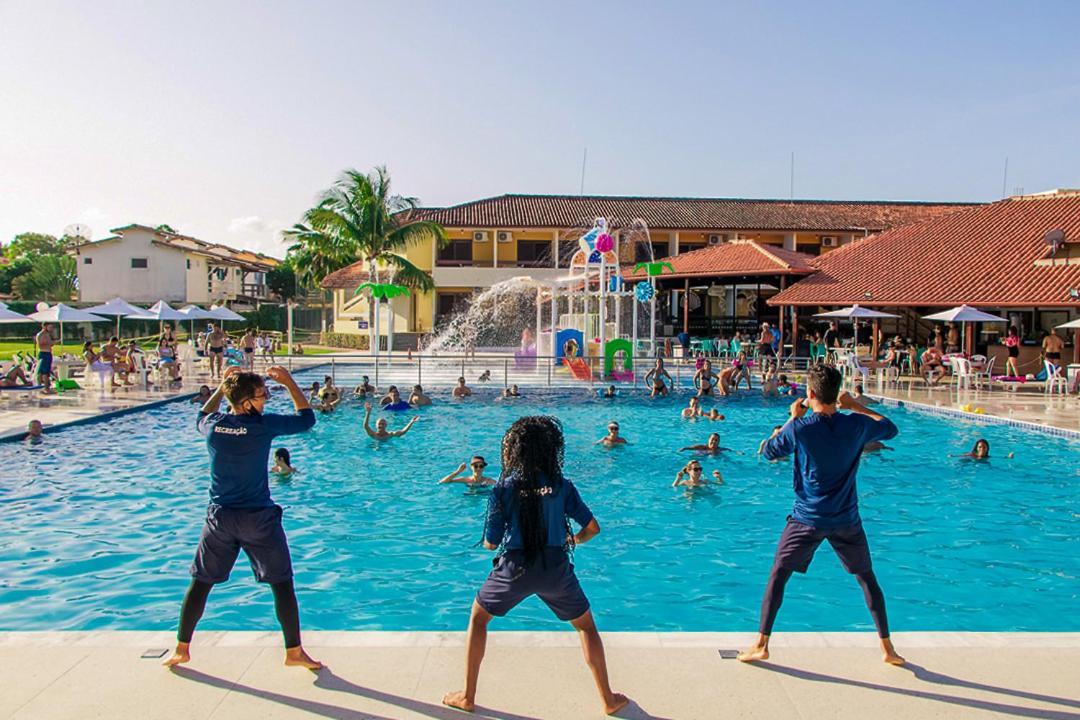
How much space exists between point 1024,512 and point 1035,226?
21800 mm

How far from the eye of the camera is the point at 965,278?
26.3m

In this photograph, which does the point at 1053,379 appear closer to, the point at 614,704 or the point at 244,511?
the point at 614,704

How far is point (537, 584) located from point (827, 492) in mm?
1689

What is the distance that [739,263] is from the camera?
101 feet

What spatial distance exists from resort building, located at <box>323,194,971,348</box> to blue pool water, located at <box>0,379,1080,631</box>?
27.8 meters

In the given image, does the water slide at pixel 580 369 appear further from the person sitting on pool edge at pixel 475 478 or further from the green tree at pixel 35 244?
the green tree at pixel 35 244

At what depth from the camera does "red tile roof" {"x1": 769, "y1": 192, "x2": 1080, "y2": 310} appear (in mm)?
24797

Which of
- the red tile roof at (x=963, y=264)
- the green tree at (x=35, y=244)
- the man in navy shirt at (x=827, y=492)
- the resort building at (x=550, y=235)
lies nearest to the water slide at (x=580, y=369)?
the red tile roof at (x=963, y=264)

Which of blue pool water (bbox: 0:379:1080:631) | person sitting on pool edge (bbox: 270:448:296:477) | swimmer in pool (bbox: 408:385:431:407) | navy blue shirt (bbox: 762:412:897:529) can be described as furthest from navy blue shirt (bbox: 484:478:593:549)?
swimmer in pool (bbox: 408:385:431:407)

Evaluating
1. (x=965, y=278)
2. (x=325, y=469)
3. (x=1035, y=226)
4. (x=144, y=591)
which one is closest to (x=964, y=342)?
(x=965, y=278)

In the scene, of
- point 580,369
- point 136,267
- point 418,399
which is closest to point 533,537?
point 418,399

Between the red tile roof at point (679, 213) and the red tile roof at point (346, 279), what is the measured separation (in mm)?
4358

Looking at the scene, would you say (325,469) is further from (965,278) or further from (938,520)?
(965,278)

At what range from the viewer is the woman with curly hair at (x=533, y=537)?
3846 mm
